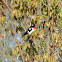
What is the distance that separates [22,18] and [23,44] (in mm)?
601

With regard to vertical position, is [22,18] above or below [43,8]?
below

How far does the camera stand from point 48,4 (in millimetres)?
2631

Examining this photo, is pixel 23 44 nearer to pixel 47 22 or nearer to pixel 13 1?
pixel 47 22

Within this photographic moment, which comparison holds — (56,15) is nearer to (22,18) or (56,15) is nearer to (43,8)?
(43,8)

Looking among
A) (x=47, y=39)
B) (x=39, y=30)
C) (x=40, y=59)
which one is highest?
(x=39, y=30)

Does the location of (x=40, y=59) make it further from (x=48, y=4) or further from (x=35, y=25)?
(x=48, y=4)

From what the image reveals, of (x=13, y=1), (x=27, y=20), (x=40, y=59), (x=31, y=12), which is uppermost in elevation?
(x=13, y=1)

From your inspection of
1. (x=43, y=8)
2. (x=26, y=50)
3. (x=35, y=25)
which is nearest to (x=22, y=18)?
(x=35, y=25)

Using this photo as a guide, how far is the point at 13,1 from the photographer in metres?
2.70

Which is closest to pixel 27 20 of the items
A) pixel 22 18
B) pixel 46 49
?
pixel 22 18

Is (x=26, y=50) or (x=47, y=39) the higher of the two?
(x=47, y=39)

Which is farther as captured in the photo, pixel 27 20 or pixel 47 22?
pixel 27 20

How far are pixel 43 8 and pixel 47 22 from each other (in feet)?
1.09

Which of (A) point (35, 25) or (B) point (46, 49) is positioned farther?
(A) point (35, 25)
